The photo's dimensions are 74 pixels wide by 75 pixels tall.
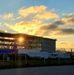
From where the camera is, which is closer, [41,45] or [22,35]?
[22,35]

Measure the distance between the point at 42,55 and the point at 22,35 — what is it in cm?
3260

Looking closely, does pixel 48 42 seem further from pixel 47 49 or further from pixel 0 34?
pixel 0 34

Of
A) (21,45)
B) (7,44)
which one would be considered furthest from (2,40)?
(21,45)

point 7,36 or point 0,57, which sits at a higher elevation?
point 7,36

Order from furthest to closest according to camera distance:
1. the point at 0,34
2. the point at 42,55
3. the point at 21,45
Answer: the point at 21,45 → the point at 0,34 → the point at 42,55

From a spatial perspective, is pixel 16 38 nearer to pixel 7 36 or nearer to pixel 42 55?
pixel 7 36

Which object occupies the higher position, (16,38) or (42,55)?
(16,38)

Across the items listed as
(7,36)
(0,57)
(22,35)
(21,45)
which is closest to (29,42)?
(21,45)

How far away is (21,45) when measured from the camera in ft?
339

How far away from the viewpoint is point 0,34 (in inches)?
3226

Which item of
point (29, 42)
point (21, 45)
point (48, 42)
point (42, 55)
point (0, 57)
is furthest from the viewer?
point (48, 42)

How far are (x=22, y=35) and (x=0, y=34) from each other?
1383cm

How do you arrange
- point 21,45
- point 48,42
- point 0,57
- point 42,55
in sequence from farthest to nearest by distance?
point 48,42, point 21,45, point 42,55, point 0,57

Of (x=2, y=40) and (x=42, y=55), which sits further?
(x=2, y=40)
